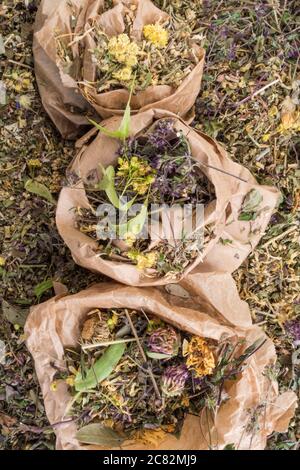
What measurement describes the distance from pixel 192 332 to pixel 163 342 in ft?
0.32

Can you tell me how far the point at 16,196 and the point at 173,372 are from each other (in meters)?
0.70

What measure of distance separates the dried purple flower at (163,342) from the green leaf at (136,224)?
0.94 ft

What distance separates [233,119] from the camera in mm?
1632

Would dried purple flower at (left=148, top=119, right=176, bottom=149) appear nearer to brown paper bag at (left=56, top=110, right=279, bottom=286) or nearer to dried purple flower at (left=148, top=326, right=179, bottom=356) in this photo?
brown paper bag at (left=56, top=110, right=279, bottom=286)

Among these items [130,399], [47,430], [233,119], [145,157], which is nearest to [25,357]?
[47,430]

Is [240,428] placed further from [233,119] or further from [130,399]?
[233,119]

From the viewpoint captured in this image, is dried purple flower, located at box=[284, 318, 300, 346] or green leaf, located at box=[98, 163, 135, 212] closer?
green leaf, located at box=[98, 163, 135, 212]

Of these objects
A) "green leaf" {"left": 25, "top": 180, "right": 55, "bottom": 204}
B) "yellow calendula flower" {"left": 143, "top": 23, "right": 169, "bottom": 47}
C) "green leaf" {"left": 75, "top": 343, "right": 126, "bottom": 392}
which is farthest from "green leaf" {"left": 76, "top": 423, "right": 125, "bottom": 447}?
"yellow calendula flower" {"left": 143, "top": 23, "right": 169, "bottom": 47}

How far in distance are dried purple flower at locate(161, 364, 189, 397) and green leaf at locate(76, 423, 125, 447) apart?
19 cm

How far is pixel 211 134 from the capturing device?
1633mm

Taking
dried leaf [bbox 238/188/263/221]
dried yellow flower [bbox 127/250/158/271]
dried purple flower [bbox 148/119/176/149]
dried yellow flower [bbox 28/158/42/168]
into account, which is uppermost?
dried purple flower [bbox 148/119/176/149]

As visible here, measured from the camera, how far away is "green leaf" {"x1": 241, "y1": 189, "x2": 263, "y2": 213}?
152cm

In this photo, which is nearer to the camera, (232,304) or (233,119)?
(232,304)
